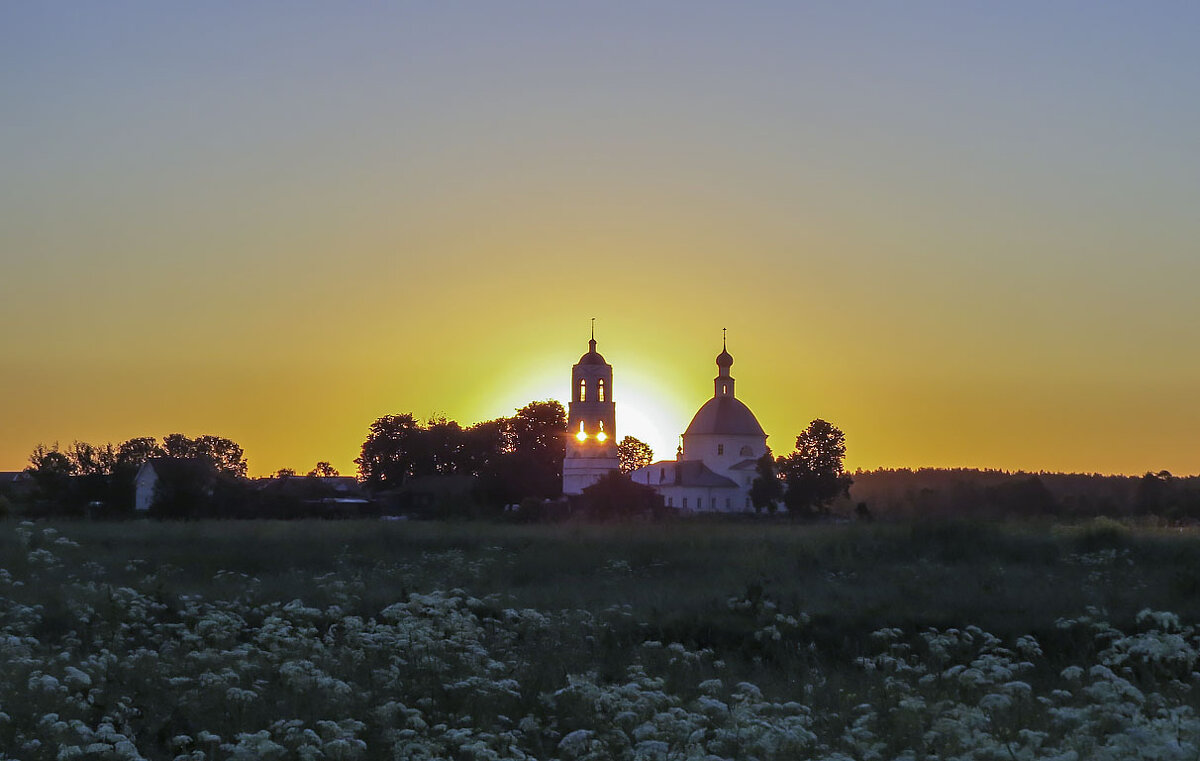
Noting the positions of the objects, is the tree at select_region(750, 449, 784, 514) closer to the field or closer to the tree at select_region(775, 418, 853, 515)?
the tree at select_region(775, 418, 853, 515)

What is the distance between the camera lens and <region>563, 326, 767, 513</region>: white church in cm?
9056

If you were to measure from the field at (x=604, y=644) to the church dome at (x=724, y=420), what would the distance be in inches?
2524

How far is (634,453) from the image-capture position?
395ft

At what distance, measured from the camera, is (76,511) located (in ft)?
182

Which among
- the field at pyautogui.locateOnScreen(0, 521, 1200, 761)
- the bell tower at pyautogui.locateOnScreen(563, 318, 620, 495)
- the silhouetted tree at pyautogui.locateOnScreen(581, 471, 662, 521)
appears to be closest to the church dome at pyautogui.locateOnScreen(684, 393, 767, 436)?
the bell tower at pyautogui.locateOnScreen(563, 318, 620, 495)

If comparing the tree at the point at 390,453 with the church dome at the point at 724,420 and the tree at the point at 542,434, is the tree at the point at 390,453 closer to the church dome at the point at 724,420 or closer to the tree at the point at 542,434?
the tree at the point at 542,434

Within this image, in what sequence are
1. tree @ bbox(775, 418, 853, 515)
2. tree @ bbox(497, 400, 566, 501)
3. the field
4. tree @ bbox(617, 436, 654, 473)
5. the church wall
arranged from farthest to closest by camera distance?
tree @ bbox(617, 436, 654, 473) < tree @ bbox(497, 400, 566, 501) < the church wall < tree @ bbox(775, 418, 853, 515) < the field

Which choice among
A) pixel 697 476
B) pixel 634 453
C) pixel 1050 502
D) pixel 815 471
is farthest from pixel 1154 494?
pixel 634 453

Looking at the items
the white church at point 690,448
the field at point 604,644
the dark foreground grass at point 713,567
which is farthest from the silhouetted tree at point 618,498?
the field at point 604,644

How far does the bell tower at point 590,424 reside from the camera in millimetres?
89812

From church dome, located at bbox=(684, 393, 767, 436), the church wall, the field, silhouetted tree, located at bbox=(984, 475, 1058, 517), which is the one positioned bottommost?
the field

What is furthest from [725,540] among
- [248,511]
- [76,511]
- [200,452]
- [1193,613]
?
[200,452]

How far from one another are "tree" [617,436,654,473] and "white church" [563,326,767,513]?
755 inches

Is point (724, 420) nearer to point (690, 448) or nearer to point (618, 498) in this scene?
point (690, 448)
